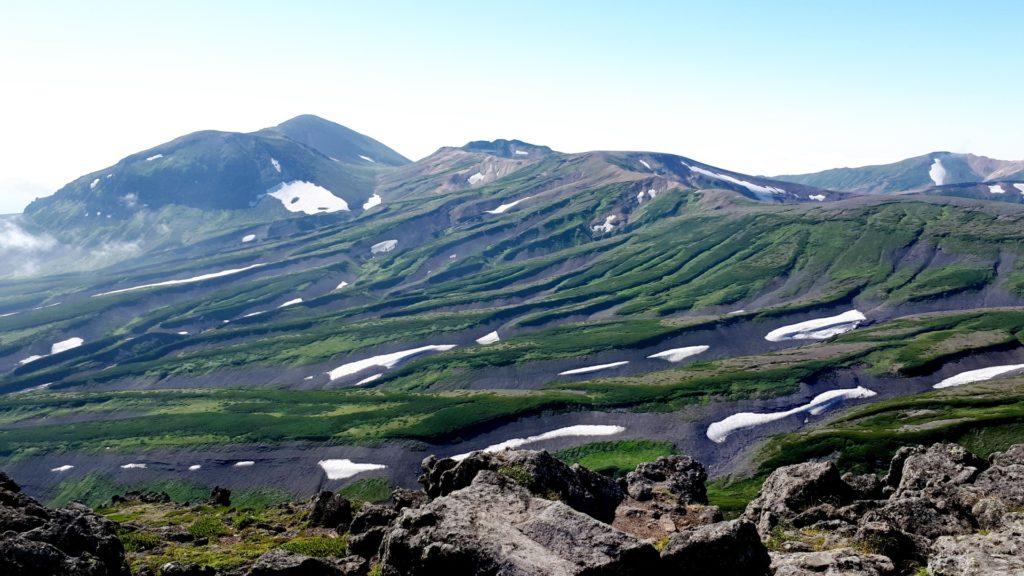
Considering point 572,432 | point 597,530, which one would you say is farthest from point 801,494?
point 572,432

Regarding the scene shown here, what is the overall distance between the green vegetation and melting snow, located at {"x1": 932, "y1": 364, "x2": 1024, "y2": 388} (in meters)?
58.9

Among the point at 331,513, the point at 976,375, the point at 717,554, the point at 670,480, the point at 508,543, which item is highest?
the point at 508,543

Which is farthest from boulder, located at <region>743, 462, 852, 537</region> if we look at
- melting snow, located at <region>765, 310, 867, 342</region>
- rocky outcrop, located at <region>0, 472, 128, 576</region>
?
melting snow, located at <region>765, 310, 867, 342</region>

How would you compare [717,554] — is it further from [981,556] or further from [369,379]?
[369,379]

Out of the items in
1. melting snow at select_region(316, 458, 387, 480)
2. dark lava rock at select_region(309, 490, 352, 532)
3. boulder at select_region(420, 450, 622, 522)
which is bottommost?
melting snow at select_region(316, 458, 387, 480)

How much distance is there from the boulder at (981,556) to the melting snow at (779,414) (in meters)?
86.8

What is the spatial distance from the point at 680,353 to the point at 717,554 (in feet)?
468

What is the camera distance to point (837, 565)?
2047cm

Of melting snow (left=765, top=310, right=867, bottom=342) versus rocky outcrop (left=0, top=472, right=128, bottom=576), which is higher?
rocky outcrop (left=0, top=472, right=128, bottom=576)

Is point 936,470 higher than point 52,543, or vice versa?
point 52,543

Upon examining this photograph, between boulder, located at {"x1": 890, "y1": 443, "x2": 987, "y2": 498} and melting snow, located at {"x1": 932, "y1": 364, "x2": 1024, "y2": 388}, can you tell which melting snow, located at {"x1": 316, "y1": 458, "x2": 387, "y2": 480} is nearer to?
boulder, located at {"x1": 890, "y1": 443, "x2": 987, "y2": 498}

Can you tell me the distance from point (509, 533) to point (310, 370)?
17737 centimetres

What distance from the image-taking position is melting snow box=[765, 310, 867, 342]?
16112 centimetres

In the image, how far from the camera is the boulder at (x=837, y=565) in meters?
20.2
